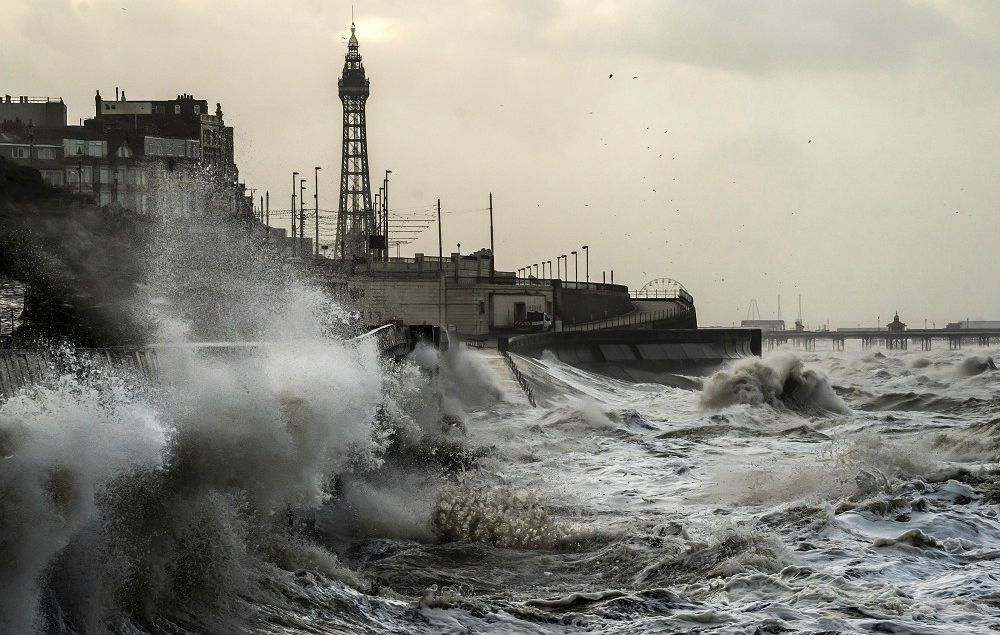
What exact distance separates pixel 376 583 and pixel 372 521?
312cm

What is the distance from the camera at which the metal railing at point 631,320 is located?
231 feet

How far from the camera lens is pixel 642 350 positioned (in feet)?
179

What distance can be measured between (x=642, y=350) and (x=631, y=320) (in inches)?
783

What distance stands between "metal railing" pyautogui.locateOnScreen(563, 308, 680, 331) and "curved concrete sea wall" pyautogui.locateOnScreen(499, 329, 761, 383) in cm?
1126

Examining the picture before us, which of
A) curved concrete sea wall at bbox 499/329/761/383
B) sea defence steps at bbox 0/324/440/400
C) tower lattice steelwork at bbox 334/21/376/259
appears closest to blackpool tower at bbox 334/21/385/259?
tower lattice steelwork at bbox 334/21/376/259

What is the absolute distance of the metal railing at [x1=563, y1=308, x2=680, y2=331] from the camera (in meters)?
70.5

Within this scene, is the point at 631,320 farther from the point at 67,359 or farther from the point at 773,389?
the point at 67,359

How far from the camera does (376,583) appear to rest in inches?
420

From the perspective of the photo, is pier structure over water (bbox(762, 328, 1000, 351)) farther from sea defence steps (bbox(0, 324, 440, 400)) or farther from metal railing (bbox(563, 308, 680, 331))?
sea defence steps (bbox(0, 324, 440, 400))

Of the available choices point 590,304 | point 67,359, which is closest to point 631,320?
point 590,304

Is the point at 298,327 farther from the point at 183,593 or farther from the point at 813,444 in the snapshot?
the point at 183,593

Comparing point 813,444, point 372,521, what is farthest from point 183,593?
point 813,444

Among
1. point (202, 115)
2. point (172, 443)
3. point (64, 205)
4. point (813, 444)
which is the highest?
point (202, 115)

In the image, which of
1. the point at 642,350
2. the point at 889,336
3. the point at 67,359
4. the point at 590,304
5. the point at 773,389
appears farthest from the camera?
the point at 889,336
